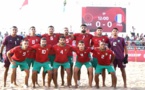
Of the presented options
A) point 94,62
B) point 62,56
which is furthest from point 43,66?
point 94,62

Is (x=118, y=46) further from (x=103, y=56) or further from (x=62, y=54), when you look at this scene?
(x=62, y=54)

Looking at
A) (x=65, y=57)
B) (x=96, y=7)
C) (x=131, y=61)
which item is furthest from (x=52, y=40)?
(x=96, y=7)

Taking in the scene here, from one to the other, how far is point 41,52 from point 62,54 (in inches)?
25.3

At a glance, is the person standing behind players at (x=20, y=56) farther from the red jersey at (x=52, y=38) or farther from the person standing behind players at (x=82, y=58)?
the person standing behind players at (x=82, y=58)

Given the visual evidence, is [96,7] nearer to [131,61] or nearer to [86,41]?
[131,61]

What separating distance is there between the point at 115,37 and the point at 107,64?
2.88 ft

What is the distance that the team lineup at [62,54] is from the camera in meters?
10.1

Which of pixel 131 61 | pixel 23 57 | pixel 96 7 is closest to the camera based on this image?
pixel 23 57

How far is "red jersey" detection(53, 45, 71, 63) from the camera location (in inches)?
400

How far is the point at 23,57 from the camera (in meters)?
10.2

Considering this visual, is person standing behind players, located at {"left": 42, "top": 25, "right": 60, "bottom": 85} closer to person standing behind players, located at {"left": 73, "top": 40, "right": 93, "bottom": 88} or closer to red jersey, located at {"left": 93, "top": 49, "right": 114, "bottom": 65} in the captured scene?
person standing behind players, located at {"left": 73, "top": 40, "right": 93, "bottom": 88}

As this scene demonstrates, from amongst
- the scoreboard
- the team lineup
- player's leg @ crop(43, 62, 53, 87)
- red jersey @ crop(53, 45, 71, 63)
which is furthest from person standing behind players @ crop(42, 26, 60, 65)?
the scoreboard

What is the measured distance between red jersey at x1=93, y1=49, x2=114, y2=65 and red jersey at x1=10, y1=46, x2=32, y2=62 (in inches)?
81.9

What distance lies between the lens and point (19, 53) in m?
10.1
